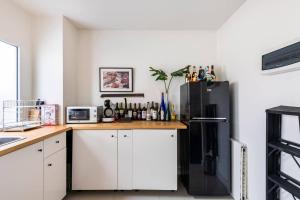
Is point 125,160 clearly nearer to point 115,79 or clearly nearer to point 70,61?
point 115,79

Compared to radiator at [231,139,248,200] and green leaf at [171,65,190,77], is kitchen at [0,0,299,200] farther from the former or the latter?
green leaf at [171,65,190,77]

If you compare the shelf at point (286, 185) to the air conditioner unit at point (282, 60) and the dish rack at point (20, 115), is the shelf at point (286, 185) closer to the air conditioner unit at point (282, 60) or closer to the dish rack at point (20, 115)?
the air conditioner unit at point (282, 60)

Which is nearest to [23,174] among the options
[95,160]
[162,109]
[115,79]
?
[95,160]

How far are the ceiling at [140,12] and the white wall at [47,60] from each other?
0.16 m

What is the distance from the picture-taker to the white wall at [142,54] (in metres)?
3.03

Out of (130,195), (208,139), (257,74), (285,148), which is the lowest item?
(130,195)

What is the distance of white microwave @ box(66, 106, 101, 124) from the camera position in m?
2.57

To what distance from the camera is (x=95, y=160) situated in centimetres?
238

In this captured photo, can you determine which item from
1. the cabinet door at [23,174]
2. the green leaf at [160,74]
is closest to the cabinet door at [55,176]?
the cabinet door at [23,174]

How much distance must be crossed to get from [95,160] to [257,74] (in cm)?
204

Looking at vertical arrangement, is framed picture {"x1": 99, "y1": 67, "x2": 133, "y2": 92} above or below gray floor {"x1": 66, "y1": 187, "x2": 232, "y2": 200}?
above

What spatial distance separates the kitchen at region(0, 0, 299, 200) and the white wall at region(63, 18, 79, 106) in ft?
0.04

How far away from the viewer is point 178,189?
2.59 m

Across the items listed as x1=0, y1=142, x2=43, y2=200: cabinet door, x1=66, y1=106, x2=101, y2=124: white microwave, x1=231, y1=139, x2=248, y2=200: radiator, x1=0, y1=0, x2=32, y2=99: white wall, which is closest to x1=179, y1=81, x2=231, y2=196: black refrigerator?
x1=231, y1=139, x2=248, y2=200: radiator
